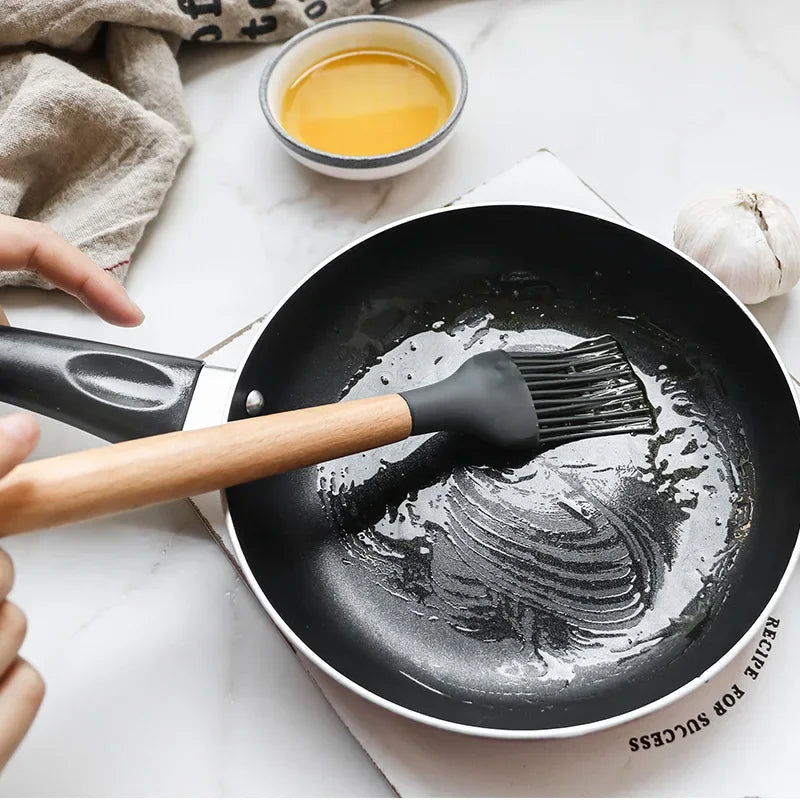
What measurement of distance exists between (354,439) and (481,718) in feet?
0.66

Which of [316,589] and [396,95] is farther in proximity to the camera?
[396,95]

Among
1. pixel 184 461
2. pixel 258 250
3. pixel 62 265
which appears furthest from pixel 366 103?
pixel 184 461

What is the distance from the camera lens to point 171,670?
0.57 metres

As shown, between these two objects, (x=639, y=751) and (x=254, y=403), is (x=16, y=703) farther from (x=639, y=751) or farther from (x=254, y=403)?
(x=639, y=751)

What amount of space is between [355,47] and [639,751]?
0.66 meters

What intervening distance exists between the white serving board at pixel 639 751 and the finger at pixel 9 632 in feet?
0.65

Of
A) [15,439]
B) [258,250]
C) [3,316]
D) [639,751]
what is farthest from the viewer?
[258,250]

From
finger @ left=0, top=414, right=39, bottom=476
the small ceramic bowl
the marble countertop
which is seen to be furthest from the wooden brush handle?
the small ceramic bowl

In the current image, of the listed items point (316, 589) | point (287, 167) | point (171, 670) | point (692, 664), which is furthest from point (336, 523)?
point (287, 167)

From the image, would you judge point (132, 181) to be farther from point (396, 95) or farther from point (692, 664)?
point (692, 664)

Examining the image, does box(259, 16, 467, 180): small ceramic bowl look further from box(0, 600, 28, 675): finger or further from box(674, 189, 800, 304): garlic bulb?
box(0, 600, 28, 675): finger

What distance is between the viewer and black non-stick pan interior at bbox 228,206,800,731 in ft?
1.83

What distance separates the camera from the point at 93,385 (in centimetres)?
57

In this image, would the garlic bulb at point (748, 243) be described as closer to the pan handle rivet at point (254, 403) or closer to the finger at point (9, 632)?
the pan handle rivet at point (254, 403)
